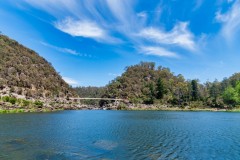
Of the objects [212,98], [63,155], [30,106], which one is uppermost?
[212,98]

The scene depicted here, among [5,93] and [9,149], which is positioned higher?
[5,93]

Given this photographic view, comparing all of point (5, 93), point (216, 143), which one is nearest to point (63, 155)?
point (216, 143)

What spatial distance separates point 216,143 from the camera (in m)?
36.8

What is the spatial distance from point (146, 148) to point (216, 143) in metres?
12.3

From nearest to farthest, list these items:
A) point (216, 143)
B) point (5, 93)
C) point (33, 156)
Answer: point (33, 156) < point (216, 143) < point (5, 93)

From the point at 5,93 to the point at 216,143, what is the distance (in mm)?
150596

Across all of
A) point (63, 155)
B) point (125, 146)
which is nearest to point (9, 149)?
point (63, 155)

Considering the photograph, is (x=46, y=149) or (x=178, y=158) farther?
(x=46, y=149)

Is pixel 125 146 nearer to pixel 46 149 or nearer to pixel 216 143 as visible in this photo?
pixel 46 149

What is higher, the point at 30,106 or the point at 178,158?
the point at 30,106

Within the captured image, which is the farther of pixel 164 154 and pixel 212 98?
pixel 212 98

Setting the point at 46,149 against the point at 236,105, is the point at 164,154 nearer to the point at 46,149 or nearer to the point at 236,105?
the point at 46,149

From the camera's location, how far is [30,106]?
135 metres

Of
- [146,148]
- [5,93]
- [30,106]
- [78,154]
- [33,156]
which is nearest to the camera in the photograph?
[33,156]
